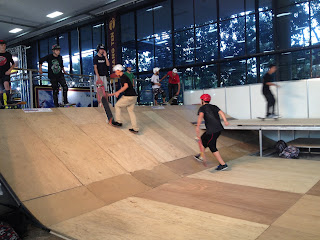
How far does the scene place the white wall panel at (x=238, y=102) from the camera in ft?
40.5

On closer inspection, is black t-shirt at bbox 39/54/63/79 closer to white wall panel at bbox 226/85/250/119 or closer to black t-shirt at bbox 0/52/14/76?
black t-shirt at bbox 0/52/14/76

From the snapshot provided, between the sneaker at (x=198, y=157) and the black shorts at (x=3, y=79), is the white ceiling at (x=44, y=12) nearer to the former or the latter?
the black shorts at (x=3, y=79)

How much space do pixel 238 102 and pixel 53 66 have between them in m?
8.37

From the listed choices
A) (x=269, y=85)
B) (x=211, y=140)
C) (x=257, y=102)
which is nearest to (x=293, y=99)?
(x=257, y=102)

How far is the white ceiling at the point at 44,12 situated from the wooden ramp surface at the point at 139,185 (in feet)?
37.5

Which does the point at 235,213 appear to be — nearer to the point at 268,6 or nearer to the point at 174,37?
the point at 268,6

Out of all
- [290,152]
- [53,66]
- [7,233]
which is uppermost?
[53,66]

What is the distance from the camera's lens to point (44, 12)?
17.6 metres

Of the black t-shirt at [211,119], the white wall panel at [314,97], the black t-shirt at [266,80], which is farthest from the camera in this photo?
the white wall panel at [314,97]

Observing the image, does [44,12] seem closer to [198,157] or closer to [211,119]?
[198,157]

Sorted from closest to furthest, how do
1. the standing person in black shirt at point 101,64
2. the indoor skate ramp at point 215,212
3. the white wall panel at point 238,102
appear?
the indoor skate ramp at point 215,212
the standing person in black shirt at point 101,64
the white wall panel at point 238,102

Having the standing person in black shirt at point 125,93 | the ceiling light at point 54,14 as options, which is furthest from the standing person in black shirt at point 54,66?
the ceiling light at point 54,14

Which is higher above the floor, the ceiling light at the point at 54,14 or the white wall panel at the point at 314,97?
the ceiling light at the point at 54,14

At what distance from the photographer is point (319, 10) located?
483 inches
